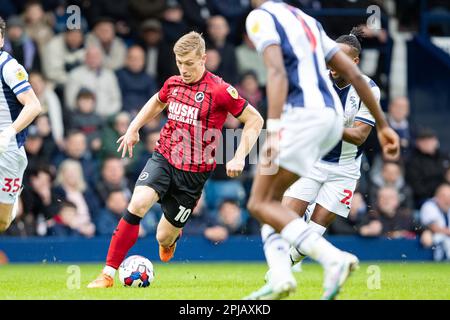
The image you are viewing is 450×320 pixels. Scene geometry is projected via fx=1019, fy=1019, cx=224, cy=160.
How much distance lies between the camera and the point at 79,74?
15.3 m

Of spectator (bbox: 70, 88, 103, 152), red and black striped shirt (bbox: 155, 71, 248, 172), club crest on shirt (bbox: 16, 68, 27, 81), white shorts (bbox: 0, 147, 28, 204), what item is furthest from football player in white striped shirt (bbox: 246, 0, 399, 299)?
spectator (bbox: 70, 88, 103, 152)

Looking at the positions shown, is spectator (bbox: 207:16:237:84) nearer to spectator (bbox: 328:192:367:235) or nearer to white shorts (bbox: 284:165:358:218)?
spectator (bbox: 328:192:367:235)

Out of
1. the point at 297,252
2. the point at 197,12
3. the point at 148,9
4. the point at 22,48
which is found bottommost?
the point at 297,252

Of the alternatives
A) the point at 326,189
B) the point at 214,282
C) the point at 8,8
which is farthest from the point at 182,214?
the point at 8,8

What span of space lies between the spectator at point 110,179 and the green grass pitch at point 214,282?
1.31 meters

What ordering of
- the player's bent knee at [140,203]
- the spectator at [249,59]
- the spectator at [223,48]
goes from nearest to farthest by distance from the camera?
the player's bent knee at [140,203] < the spectator at [223,48] < the spectator at [249,59]

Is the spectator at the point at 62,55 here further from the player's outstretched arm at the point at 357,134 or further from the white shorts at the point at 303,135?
the white shorts at the point at 303,135

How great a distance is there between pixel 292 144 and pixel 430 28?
10.9m

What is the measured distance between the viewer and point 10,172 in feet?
33.7

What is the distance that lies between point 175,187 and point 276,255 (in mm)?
2559

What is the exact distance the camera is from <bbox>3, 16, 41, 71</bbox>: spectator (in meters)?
14.8

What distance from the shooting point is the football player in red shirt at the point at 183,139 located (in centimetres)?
936

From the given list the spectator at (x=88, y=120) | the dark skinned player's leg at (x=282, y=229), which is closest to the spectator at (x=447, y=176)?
the spectator at (x=88, y=120)

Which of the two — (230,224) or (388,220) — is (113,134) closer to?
(230,224)
